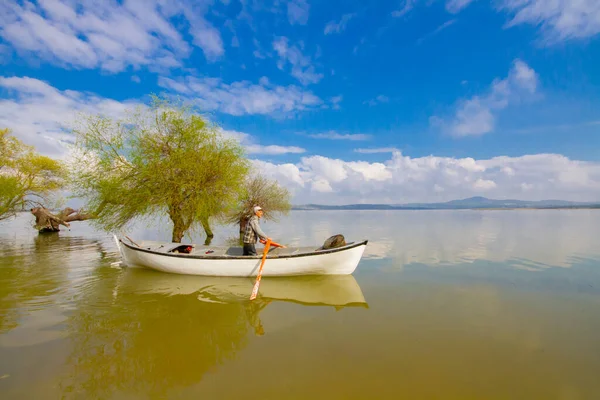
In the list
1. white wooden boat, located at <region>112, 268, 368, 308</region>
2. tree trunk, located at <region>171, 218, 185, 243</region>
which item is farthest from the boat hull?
tree trunk, located at <region>171, 218, 185, 243</region>

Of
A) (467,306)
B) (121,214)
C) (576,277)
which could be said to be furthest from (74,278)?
(576,277)

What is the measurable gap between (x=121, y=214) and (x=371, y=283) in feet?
51.8

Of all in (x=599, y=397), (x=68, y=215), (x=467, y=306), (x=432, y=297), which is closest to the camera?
(x=599, y=397)

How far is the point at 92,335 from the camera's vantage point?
6613 millimetres

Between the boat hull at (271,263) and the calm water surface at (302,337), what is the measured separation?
0.47 metres

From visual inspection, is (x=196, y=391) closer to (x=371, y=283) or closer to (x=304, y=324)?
(x=304, y=324)

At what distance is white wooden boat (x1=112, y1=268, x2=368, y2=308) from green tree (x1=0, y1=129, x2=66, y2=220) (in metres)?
19.7

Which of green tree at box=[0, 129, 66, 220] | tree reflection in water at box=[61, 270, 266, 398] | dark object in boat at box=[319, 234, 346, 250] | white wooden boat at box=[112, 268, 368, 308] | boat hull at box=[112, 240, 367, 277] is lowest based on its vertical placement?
white wooden boat at box=[112, 268, 368, 308]

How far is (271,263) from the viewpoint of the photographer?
11.5 meters

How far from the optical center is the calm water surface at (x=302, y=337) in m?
4.84

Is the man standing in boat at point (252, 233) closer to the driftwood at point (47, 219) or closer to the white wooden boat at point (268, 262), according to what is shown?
the white wooden boat at point (268, 262)

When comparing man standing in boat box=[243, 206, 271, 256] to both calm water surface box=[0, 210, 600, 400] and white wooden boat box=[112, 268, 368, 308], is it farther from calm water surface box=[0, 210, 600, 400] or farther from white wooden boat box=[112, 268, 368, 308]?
calm water surface box=[0, 210, 600, 400]

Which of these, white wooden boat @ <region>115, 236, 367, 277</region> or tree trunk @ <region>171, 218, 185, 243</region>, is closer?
white wooden boat @ <region>115, 236, 367, 277</region>

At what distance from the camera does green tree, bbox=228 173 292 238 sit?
106 ft
